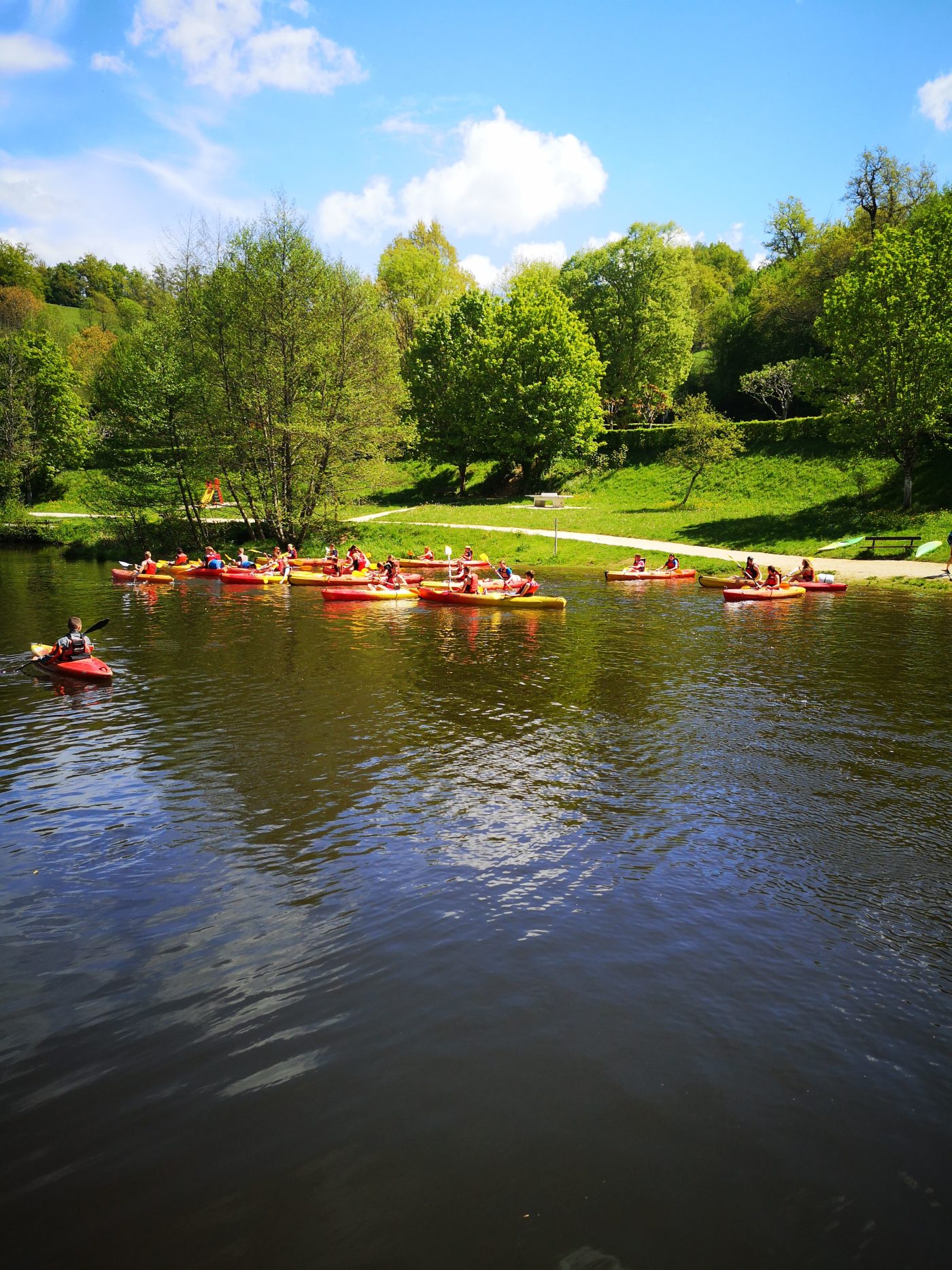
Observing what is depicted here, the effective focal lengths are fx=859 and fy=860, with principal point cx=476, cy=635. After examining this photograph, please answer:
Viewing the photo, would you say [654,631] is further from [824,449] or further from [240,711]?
[824,449]

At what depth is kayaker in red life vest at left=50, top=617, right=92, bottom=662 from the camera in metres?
17.4

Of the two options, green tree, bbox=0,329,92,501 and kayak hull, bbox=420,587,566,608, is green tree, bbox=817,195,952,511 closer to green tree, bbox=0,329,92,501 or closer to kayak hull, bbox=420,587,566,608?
kayak hull, bbox=420,587,566,608

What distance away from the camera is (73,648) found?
17.4 meters

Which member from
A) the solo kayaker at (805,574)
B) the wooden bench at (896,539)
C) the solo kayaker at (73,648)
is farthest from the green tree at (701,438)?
the solo kayaker at (73,648)

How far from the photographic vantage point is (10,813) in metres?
10.6

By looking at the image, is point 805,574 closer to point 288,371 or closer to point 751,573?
point 751,573

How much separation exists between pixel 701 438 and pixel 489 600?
21.7m

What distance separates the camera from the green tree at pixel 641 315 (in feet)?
214

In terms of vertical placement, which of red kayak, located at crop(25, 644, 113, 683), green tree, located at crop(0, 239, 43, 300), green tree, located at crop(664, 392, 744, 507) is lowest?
red kayak, located at crop(25, 644, 113, 683)

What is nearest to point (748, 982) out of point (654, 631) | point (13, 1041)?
point (13, 1041)

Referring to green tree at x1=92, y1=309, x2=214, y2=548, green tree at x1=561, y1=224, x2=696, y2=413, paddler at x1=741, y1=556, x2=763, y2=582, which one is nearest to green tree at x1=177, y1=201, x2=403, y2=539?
green tree at x1=92, y1=309, x2=214, y2=548

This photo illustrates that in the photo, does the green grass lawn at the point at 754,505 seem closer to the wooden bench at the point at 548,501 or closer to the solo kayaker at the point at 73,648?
the wooden bench at the point at 548,501

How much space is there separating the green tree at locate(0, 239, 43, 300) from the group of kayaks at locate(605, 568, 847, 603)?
93521 millimetres

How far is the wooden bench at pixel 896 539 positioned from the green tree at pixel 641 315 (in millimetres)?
34570
